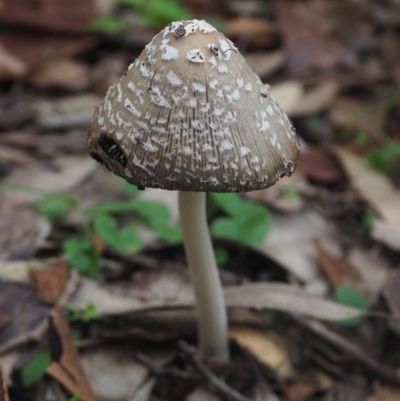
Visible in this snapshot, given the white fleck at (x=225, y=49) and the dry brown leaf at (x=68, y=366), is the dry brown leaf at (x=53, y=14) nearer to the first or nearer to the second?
the dry brown leaf at (x=68, y=366)

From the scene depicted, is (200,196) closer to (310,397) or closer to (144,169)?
(144,169)

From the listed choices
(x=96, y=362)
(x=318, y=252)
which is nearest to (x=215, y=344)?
(x=96, y=362)

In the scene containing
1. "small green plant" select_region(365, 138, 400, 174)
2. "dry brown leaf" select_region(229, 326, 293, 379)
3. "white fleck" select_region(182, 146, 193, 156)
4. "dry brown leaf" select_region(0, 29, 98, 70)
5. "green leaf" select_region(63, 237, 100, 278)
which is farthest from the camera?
"dry brown leaf" select_region(0, 29, 98, 70)

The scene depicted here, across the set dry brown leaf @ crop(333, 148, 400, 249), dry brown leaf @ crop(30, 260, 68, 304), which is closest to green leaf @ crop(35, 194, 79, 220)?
dry brown leaf @ crop(30, 260, 68, 304)

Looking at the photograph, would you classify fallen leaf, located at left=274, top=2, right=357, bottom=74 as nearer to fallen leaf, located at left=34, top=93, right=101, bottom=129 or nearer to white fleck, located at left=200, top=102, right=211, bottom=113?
fallen leaf, located at left=34, top=93, right=101, bottom=129

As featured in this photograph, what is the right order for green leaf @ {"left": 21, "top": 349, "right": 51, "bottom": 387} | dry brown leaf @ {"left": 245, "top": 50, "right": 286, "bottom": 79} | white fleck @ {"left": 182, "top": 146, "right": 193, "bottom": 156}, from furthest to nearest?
dry brown leaf @ {"left": 245, "top": 50, "right": 286, "bottom": 79}
green leaf @ {"left": 21, "top": 349, "right": 51, "bottom": 387}
white fleck @ {"left": 182, "top": 146, "right": 193, "bottom": 156}
